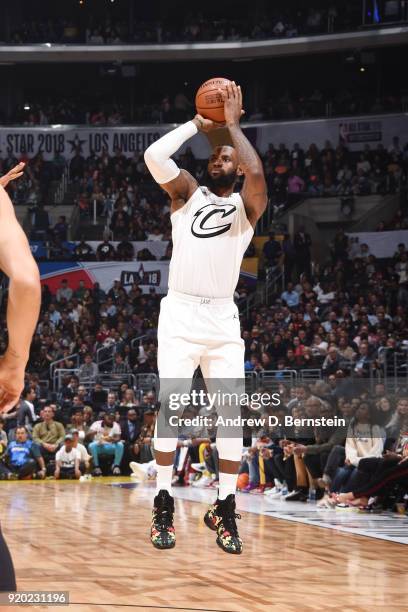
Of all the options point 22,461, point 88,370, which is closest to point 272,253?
point 88,370

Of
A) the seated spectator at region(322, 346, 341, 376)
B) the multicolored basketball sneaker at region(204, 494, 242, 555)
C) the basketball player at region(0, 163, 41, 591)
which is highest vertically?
the seated spectator at region(322, 346, 341, 376)

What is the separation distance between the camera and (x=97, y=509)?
1195 cm

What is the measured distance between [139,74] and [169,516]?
27799mm

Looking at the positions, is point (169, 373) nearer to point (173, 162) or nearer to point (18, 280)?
point (173, 162)

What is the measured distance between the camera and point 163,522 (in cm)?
605

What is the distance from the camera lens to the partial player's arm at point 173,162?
19.4 ft

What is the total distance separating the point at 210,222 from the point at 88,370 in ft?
47.9

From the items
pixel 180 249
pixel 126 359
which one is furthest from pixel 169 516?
pixel 126 359

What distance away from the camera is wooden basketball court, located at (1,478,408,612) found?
241 inches

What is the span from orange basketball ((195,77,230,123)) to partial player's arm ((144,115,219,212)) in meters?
0.05

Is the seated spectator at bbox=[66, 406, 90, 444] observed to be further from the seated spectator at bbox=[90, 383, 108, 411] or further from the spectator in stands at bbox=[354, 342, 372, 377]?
the spectator in stands at bbox=[354, 342, 372, 377]

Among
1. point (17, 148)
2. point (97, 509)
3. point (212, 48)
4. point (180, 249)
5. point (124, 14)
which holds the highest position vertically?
point (124, 14)

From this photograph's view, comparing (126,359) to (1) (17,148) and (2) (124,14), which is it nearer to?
(1) (17,148)

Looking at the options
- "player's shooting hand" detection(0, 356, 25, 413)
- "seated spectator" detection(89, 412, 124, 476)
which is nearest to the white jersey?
"player's shooting hand" detection(0, 356, 25, 413)
